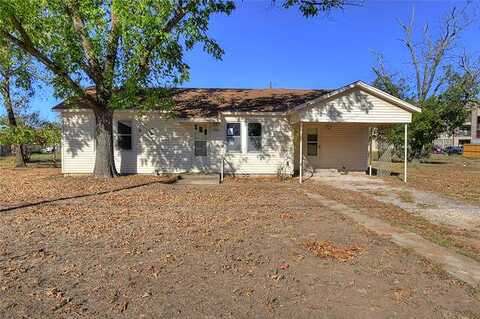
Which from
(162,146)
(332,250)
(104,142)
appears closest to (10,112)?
(162,146)

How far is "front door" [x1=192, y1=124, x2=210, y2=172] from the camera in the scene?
1720cm

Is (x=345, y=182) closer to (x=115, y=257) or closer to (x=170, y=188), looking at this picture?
(x=170, y=188)

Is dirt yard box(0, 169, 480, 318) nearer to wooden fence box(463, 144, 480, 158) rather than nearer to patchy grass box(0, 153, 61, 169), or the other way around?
patchy grass box(0, 153, 61, 169)

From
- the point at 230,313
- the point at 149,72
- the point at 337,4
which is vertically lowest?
the point at 230,313

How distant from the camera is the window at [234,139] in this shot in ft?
56.1

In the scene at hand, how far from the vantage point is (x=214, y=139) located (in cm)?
1720

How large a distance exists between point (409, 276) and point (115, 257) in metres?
3.61

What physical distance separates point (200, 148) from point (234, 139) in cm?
151

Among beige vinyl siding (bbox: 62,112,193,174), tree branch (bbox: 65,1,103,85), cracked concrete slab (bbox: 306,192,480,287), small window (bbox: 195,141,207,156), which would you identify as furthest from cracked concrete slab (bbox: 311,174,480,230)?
tree branch (bbox: 65,1,103,85)

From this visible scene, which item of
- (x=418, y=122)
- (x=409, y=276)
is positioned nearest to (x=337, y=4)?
(x=409, y=276)

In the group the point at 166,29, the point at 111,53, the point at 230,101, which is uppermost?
the point at 166,29

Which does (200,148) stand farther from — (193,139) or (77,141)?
(77,141)

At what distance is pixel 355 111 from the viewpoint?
15.4m

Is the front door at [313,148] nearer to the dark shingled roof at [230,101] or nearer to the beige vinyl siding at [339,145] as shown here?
the beige vinyl siding at [339,145]
